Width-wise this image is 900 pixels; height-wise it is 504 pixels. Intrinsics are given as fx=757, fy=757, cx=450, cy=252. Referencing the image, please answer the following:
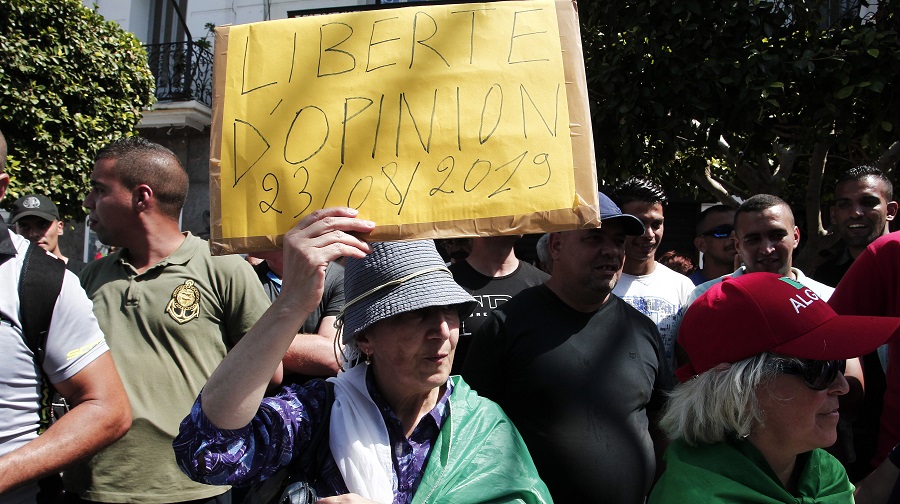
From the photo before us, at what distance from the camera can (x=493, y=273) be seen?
3959 millimetres

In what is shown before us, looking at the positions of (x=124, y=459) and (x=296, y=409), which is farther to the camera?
(x=124, y=459)

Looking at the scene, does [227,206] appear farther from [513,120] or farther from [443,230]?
[513,120]

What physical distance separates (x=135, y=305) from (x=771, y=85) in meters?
4.29

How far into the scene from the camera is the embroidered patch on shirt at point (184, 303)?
9.16 ft

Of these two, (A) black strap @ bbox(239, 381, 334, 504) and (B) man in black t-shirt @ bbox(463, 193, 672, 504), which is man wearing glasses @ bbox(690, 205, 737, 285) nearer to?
(B) man in black t-shirt @ bbox(463, 193, 672, 504)

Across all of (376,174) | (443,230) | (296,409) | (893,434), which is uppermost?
(376,174)

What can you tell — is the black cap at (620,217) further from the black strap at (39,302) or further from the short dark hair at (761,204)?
the black strap at (39,302)

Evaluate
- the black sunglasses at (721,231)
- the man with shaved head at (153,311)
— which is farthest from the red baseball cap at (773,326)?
the black sunglasses at (721,231)

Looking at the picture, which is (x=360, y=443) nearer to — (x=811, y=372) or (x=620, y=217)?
(x=811, y=372)

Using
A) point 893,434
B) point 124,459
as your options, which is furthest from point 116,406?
point 893,434

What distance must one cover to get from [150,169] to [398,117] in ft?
5.37

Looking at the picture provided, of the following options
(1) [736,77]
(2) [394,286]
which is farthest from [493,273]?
(1) [736,77]

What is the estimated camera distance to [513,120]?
1.72m

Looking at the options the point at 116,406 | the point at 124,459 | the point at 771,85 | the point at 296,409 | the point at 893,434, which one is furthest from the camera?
the point at 771,85
